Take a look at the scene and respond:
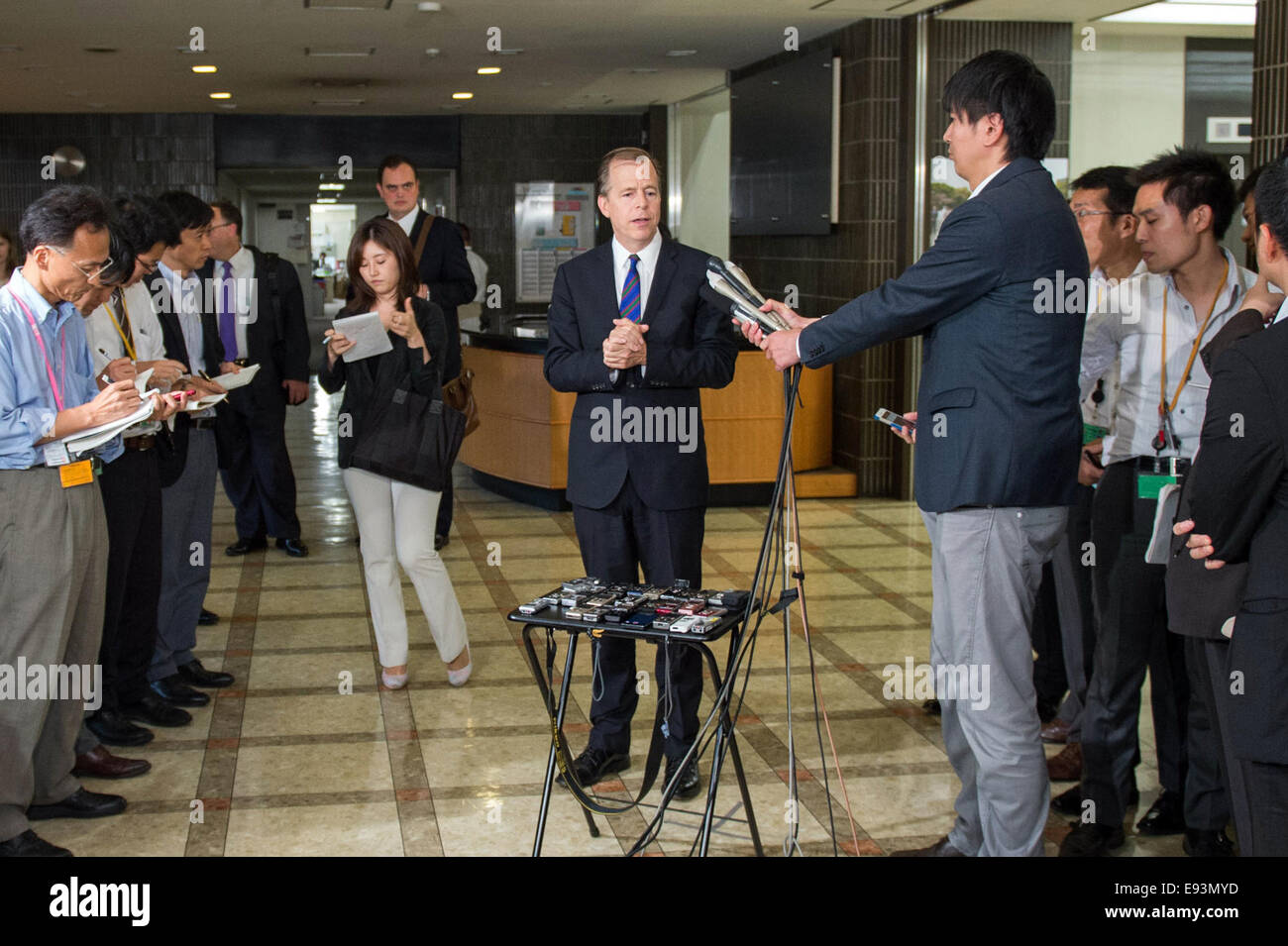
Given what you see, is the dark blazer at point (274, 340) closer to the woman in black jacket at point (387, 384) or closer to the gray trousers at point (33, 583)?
the woman in black jacket at point (387, 384)

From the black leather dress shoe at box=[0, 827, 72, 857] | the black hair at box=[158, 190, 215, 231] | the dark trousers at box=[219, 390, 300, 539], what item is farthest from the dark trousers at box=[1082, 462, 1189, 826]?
the dark trousers at box=[219, 390, 300, 539]

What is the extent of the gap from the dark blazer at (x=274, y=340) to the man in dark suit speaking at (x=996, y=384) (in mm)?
4528

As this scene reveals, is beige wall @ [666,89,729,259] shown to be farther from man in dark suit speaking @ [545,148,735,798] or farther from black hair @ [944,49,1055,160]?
black hair @ [944,49,1055,160]

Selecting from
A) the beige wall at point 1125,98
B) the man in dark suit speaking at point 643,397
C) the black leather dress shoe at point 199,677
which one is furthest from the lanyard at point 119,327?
the beige wall at point 1125,98

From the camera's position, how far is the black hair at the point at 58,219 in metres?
3.36

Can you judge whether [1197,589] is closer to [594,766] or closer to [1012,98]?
[1012,98]

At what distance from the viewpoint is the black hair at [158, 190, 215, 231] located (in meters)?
5.05

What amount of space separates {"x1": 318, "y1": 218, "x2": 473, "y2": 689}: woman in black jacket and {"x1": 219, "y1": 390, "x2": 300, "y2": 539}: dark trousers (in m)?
2.37

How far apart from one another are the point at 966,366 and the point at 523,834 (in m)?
1.75

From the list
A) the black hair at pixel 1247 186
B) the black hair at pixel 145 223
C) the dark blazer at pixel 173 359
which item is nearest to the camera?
the black hair at pixel 1247 186

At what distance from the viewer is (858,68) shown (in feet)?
29.5

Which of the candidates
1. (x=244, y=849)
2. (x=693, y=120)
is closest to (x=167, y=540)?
(x=244, y=849)

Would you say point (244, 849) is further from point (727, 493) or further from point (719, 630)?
point (727, 493)
